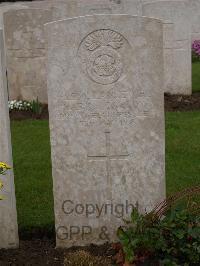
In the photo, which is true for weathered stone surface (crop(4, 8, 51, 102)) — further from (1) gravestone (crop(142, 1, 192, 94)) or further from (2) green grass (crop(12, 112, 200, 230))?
(1) gravestone (crop(142, 1, 192, 94))

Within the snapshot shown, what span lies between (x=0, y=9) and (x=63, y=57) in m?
14.1

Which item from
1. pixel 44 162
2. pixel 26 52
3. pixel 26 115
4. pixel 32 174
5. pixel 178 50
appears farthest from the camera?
pixel 178 50

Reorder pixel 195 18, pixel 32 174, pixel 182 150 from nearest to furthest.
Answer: pixel 32 174, pixel 182 150, pixel 195 18

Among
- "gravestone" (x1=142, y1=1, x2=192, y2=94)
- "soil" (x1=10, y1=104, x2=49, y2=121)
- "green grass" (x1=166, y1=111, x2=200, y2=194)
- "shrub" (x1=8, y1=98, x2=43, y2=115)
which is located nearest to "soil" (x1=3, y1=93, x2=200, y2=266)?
"green grass" (x1=166, y1=111, x2=200, y2=194)

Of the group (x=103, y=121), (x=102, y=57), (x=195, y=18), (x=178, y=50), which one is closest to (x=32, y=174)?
(x=103, y=121)

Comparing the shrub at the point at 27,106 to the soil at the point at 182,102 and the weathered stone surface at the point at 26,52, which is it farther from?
the soil at the point at 182,102

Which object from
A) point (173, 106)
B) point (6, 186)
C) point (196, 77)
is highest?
point (196, 77)

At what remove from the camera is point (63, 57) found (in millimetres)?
4238

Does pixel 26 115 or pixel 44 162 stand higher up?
pixel 26 115

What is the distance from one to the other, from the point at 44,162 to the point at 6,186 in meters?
2.38

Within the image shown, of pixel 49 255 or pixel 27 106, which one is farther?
pixel 27 106

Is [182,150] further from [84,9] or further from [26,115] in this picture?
[84,9]

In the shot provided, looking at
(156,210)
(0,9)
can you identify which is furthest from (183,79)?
(0,9)

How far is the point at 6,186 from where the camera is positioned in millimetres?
4402
